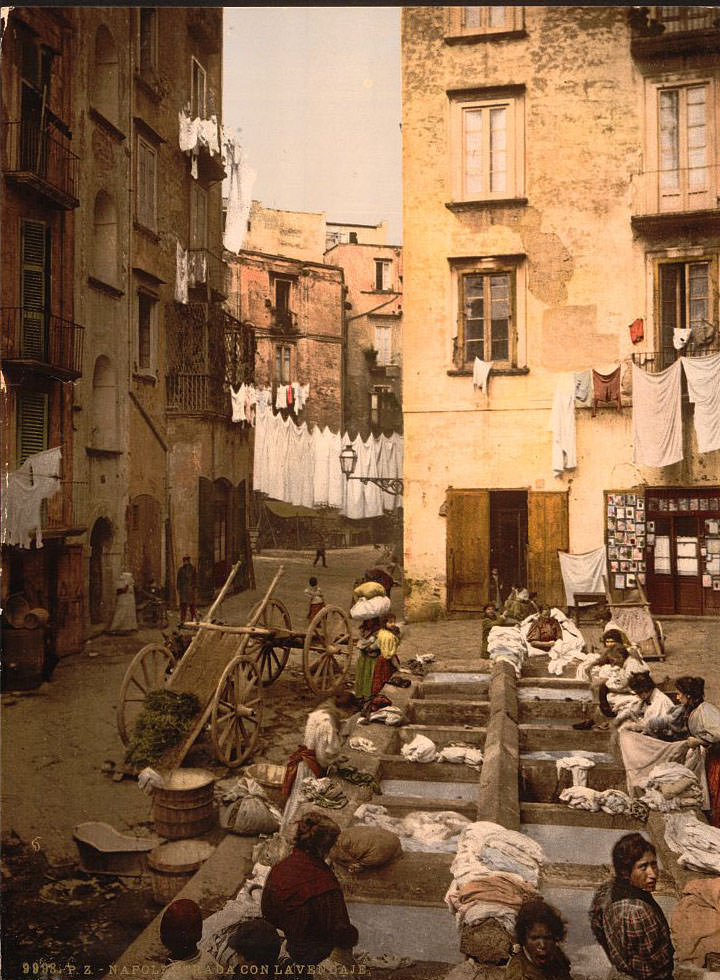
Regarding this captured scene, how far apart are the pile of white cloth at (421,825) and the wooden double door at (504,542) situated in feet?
4.66

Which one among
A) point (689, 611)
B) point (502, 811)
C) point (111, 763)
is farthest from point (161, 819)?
point (689, 611)

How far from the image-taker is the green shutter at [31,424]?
500cm

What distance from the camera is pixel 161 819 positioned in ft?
15.9

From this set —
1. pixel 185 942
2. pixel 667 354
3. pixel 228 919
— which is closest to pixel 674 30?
pixel 667 354

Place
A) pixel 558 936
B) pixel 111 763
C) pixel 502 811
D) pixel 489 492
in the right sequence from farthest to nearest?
pixel 489 492, pixel 111 763, pixel 502 811, pixel 558 936

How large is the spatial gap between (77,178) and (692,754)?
5.04m

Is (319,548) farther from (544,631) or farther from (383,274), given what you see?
(383,274)

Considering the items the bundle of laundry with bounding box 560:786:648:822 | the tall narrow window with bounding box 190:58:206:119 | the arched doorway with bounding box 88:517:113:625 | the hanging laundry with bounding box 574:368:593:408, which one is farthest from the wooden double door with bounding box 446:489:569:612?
the tall narrow window with bounding box 190:58:206:119

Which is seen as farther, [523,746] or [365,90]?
[523,746]

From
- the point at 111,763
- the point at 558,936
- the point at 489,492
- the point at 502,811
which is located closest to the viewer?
the point at 558,936

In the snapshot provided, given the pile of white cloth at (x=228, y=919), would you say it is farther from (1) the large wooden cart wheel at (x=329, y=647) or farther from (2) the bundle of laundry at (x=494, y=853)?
(1) the large wooden cart wheel at (x=329, y=647)

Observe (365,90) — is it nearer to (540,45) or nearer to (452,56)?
(452,56)

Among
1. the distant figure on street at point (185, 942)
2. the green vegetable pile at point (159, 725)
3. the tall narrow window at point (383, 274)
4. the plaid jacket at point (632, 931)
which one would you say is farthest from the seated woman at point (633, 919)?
the tall narrow window at point (383, 274)

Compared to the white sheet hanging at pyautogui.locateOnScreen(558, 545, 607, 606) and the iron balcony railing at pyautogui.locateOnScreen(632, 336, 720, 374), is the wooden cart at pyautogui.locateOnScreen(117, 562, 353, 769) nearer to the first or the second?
the white sheet hanging at pyautogui.locateOnScreen(558, 545, 607, 606)
